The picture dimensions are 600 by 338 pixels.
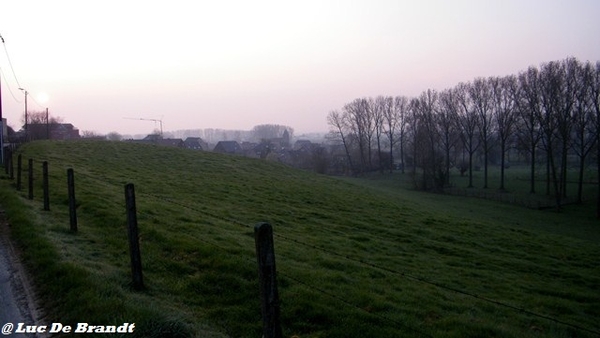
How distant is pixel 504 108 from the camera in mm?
66625

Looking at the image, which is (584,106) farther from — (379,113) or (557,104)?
(379,113)

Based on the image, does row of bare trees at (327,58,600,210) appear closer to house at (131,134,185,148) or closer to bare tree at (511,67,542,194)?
bare tree at (511,67,542,194)

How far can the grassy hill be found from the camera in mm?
6383

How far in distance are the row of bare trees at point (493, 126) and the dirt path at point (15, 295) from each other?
54343 mm

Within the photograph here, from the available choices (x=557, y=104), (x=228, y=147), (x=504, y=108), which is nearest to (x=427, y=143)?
(x=504, y=108)

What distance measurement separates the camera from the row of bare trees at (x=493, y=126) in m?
51.9

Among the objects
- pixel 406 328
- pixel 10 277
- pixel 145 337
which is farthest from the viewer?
pixel 10 277

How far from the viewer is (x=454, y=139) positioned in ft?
266

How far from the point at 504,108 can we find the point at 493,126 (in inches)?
188

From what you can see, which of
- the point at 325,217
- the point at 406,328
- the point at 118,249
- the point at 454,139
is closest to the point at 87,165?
the point at 325,217

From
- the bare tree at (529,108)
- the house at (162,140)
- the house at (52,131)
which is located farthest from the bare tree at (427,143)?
the house at (52,131)

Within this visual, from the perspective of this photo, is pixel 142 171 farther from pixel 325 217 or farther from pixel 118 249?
pixel 118 249

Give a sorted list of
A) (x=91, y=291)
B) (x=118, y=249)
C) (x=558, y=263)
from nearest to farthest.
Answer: (x=91, y=291)
(x=118, y=249)
(x=558, y=263)

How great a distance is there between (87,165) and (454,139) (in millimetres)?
68018
